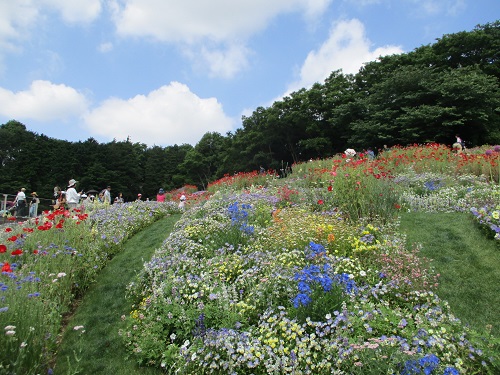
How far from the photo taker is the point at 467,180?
9141mm

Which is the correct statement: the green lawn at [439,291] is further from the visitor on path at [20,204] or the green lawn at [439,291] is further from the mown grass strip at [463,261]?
the visitor on path at [20,204]

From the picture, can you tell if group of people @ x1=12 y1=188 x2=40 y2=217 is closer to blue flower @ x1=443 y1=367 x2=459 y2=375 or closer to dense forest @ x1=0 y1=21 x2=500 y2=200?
dense forest @ x1=0 y1=21 x2=500 y2=200

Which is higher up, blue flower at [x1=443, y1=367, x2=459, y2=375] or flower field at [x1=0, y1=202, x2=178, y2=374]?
flower field at [x1=0, y1=202, x2=178, y2=374]

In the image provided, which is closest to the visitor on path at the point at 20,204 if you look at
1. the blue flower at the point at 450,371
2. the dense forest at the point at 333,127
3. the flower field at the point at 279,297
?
the flower field at the point at 279,297

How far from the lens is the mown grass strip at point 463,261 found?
3.83m

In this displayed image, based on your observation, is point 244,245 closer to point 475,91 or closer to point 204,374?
point 204,374

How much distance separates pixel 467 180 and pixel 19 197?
18368mm

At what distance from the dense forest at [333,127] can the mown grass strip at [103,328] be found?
10771mm

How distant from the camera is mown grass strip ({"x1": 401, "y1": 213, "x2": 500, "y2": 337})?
383 cm

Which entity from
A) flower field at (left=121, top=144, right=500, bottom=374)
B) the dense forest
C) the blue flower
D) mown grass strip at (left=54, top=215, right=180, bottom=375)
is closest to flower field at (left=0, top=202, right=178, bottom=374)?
mown grass strip at (left=54, top=215, right=180, bottom=375)

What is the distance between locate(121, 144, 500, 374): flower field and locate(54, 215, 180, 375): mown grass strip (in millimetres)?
252

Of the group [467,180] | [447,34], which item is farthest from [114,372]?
[447,34]

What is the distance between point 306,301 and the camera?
327 centimetres

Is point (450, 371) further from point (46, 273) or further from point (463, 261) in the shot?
point (46, 273)
